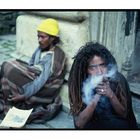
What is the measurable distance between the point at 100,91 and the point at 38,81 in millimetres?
389

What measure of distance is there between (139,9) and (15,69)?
2.76 ft

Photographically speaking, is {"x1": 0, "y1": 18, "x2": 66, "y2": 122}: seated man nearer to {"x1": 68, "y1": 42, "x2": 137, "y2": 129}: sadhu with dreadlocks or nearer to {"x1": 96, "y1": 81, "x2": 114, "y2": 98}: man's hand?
{"x1": 68, "y1": 42, "x2": 137, "y2": 129}: sadhu with dreadlocks

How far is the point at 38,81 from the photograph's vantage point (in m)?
3.08

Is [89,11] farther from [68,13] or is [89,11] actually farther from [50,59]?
[50,59]

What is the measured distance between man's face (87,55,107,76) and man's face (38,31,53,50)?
11.2 inches

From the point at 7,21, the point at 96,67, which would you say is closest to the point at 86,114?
the point at 96,67

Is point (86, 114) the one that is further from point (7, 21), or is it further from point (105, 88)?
point (7, 21)

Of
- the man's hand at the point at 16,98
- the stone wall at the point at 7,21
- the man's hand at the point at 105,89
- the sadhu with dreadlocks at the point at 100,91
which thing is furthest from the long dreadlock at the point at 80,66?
the stone wall at the point at 7,21

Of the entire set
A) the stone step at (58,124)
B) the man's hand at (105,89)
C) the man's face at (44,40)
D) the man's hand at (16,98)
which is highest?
the man's face at (44,40)

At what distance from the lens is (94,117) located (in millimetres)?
3029

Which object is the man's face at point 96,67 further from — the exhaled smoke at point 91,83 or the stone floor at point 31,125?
the stone floor at point 31,125

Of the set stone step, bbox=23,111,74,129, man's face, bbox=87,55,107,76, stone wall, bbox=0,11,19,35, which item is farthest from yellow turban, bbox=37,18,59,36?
stone step, bbox=23,111,74,129

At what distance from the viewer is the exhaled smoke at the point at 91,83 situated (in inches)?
118
